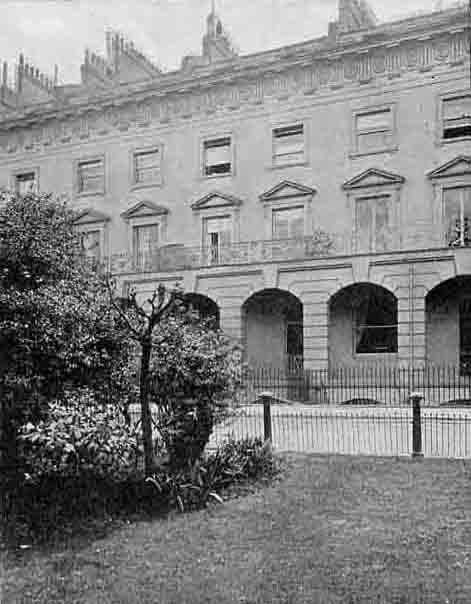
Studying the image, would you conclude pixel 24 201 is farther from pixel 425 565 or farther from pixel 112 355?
pixel 425 565

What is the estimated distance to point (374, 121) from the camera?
25453 millimetres

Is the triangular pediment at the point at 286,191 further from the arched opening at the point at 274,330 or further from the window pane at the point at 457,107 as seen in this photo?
the window pane at the point at 457,107

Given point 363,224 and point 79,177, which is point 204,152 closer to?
point 79,177

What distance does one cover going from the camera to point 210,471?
10125mm

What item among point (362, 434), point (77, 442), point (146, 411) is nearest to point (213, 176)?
point (362, 434)

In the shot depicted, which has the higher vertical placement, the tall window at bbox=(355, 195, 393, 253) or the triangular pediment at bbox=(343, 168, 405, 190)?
the triangular pediment at bbox=(343, 168, 405, 190)

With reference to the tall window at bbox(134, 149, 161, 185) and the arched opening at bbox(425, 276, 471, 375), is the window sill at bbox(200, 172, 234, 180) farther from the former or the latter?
the arched opening at bbox(425, 276, 471, 375)

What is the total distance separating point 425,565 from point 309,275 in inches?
683

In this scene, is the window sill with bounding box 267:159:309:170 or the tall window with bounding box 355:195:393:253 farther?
the window sill with bounding box 267:159:309:170

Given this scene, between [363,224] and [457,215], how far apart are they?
3.30 metres

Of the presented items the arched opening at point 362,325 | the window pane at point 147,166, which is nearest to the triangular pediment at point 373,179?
the arched opening at point 362,325

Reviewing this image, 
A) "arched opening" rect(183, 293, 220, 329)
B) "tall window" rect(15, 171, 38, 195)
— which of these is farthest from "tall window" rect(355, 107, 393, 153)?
"tall window" rect(15, 171, 38, 195)

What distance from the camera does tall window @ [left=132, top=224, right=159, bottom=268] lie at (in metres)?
29.2

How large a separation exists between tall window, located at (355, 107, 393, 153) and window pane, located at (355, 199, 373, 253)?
75.6 inches
